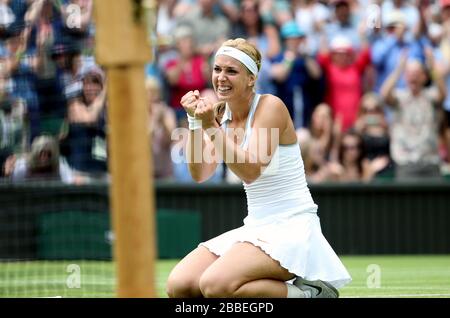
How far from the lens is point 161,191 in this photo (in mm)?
14297

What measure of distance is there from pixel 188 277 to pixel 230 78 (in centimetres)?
135

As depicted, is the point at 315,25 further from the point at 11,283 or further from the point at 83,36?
the point at 11,283

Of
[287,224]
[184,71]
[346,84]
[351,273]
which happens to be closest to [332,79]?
[346,84]

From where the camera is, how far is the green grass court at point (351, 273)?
916cm

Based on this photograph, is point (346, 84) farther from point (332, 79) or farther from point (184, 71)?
point (184, 71)

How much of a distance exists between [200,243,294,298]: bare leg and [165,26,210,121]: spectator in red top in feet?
26.0

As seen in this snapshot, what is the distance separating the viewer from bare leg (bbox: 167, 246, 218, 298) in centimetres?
709

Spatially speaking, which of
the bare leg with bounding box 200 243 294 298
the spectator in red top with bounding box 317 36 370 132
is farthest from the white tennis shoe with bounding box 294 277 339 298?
the spectator in red top with bounding box 317 36 370 132

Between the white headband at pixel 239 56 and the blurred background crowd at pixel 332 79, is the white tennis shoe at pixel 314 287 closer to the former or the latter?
the white headband at pixel 239 56

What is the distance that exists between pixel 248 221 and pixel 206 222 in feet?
22.9

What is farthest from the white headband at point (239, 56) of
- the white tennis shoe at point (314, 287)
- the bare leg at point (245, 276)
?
the white tennis shoe at point (314, 287)

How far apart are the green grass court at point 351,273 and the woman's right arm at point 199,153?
1.82 metres

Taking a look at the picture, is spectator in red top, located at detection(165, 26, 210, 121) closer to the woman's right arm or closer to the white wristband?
the woman's right arm
